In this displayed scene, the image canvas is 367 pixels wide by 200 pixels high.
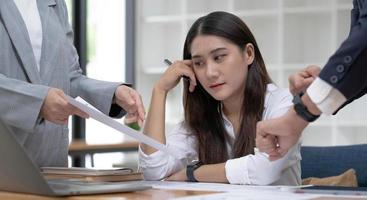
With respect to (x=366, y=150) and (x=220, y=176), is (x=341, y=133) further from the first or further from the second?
(x=220, y=176)

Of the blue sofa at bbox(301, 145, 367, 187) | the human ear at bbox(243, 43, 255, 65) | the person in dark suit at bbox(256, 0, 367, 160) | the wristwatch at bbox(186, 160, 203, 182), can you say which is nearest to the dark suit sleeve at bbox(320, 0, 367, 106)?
the person in dark suit at bbox(256, 0, 367, 160)

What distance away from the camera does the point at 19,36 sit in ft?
5.46

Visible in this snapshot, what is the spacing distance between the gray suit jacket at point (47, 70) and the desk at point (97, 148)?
2.18 metres

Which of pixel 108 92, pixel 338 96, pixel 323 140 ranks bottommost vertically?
pixel 323 140

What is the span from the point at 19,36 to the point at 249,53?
0.86m

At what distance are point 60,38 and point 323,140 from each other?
3262 millimetres

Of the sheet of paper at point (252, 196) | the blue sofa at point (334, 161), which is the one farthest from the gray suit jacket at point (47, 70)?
the blue sofa at point (334, 161)

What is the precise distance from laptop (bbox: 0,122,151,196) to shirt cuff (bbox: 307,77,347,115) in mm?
445

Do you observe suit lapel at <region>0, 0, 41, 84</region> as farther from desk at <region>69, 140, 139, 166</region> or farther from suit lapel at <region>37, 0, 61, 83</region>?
desk at <region>69, 140, 139, 166</region>

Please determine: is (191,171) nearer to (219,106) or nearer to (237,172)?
(237,172)

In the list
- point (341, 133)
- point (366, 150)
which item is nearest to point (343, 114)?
point (341, 133)

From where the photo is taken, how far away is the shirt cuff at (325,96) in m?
1.15

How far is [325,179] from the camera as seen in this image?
2.17 m

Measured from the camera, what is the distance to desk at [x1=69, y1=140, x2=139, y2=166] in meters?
4.04
